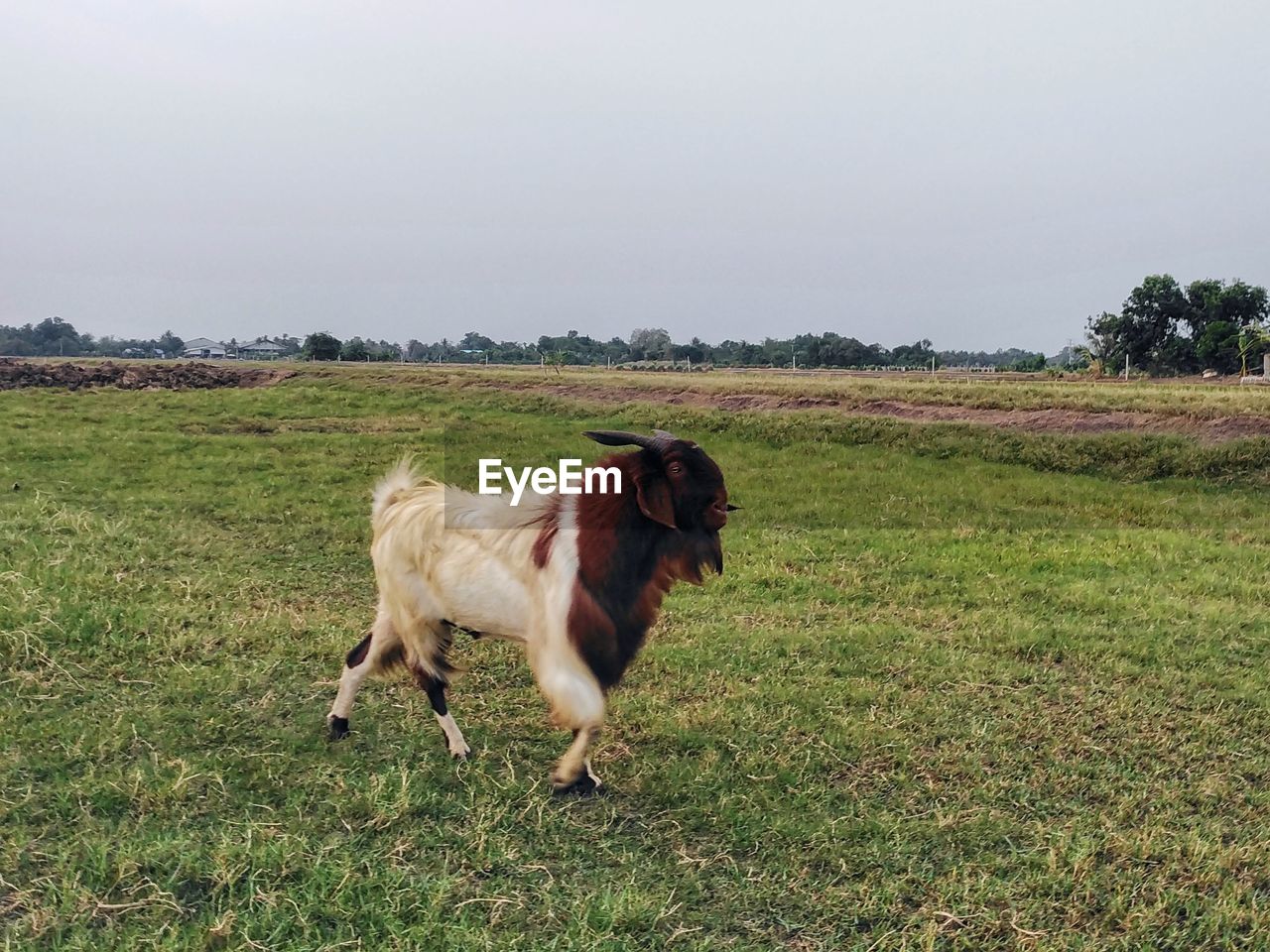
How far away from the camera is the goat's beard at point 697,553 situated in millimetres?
3371

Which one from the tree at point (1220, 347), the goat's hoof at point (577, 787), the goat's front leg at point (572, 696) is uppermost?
the tree at point (1220, 347)

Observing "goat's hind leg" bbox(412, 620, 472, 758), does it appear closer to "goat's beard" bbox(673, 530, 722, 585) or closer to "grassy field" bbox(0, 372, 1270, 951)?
"grassy field" bbox(0, 372, 1270, 951)

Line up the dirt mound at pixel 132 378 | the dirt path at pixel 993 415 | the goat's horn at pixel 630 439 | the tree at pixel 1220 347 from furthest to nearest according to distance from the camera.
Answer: the tree at pixel 1220 347
the dirt mound at pixel 132 378
the dirt path at pixel 993 415
the goat's horn at pixel 630 439

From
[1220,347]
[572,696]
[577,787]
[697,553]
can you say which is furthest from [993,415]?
[1220,347]

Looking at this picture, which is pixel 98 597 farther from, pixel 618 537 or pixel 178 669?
pixel 618 537

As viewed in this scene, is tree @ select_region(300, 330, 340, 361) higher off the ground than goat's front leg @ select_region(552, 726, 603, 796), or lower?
higher

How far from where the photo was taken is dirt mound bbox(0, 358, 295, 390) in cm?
2436

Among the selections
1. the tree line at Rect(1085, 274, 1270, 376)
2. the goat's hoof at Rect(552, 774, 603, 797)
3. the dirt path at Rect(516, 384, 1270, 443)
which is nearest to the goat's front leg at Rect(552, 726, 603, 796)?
the goat's hoof at Rect(552, 774, 603, 797)

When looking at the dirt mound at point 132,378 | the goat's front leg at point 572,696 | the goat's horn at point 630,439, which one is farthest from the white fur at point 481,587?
the dirt mound at point 132,378

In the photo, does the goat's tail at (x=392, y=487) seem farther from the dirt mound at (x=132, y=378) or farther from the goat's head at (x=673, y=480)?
the dirt mound at (x=132, y=378)

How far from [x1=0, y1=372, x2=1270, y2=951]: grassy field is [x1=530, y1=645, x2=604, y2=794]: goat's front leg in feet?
0.93

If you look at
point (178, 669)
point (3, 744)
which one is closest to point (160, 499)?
point (178, 669)

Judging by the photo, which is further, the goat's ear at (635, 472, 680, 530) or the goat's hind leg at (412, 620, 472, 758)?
the goat's hind leg at (412, 620, 472, 758)

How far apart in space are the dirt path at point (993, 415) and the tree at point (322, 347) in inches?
1126
